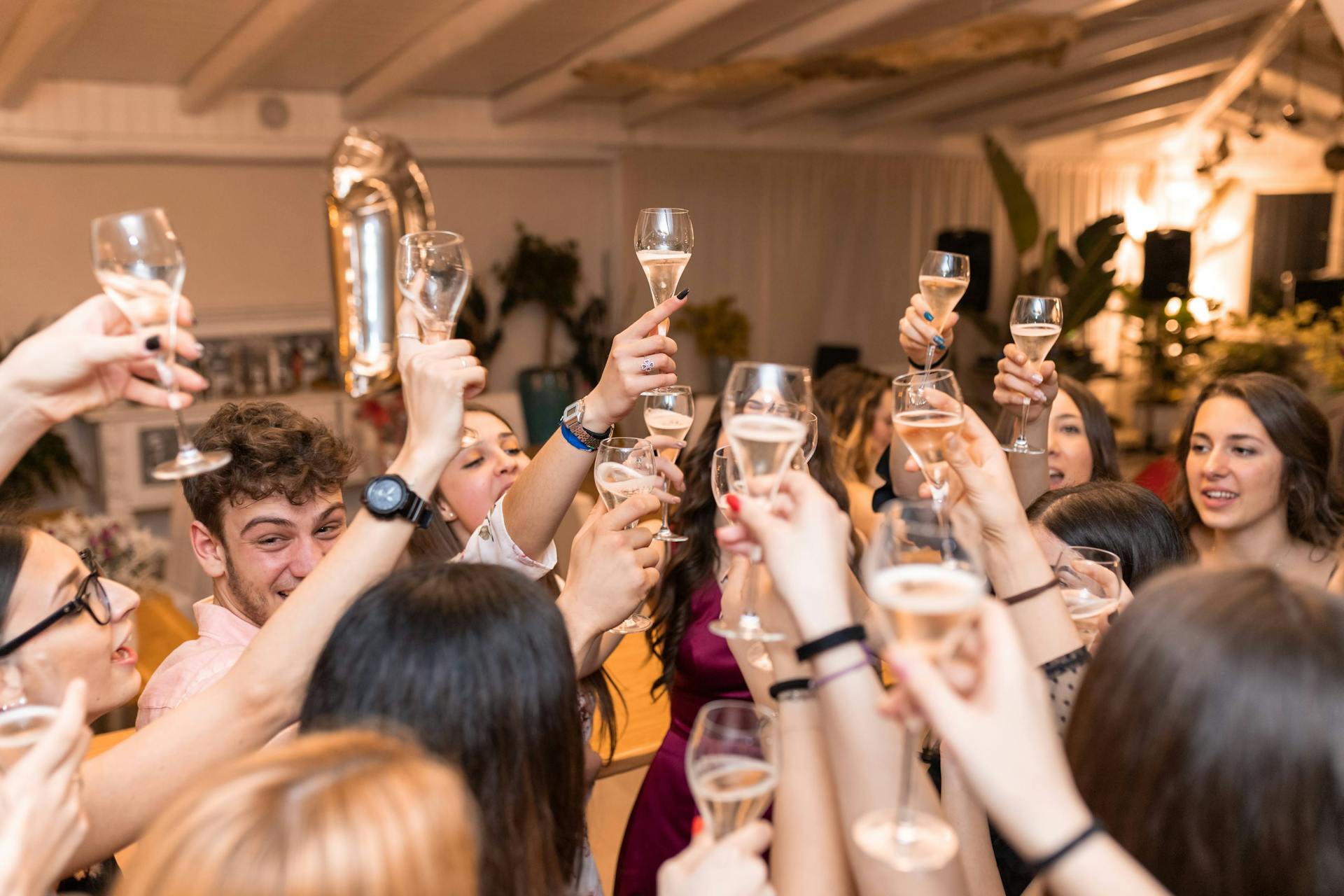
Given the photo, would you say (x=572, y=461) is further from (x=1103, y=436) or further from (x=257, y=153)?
(x=257, y=153)

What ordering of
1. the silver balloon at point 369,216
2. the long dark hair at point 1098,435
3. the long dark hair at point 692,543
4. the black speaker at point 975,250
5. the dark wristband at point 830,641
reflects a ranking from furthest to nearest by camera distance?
1. the black speaker at point 975,250
2. the silver balloon at point 369,216
3. the long dark hair at point 1098,435
4. the long dark hair at point 692,543
5. the dark wristband at point 830,641

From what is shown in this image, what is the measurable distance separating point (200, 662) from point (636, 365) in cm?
90

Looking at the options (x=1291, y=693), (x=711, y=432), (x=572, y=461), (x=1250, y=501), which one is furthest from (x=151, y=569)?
(x=1291, y=693)

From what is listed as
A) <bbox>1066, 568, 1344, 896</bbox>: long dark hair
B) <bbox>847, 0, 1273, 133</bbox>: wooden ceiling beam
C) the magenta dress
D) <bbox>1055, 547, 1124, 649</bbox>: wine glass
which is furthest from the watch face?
<bbox>847, 0, 1273, 133</bbox>: wooden ceiling beam

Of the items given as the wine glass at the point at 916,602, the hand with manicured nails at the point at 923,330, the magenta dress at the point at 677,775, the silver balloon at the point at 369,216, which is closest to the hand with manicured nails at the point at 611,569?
the wine glass at the point at 916,602

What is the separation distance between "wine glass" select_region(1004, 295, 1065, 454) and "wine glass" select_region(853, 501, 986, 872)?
130cm

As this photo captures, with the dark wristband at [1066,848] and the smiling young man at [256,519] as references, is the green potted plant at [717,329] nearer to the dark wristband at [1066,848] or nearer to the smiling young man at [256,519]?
the smiling young man at [256,519]

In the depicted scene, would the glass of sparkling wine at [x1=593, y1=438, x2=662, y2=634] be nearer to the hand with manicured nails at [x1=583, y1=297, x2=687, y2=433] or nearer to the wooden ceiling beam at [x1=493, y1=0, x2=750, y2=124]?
the hand with manicured nails at [x1=583, y1=297, x2=687, y2=433]

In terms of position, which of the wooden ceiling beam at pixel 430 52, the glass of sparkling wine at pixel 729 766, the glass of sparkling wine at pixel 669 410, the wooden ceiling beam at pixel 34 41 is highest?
the wooden ceiling beam at pixel 430 52

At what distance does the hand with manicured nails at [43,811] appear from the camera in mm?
957

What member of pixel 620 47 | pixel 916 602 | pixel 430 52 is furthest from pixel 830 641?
pixel 620 47

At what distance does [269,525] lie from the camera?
77.3 inches

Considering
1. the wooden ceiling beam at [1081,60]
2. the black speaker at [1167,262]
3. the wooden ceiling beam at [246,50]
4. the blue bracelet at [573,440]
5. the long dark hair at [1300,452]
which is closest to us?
the blue bracelet at [573,440]

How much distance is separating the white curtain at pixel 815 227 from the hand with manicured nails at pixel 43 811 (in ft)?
30.2
